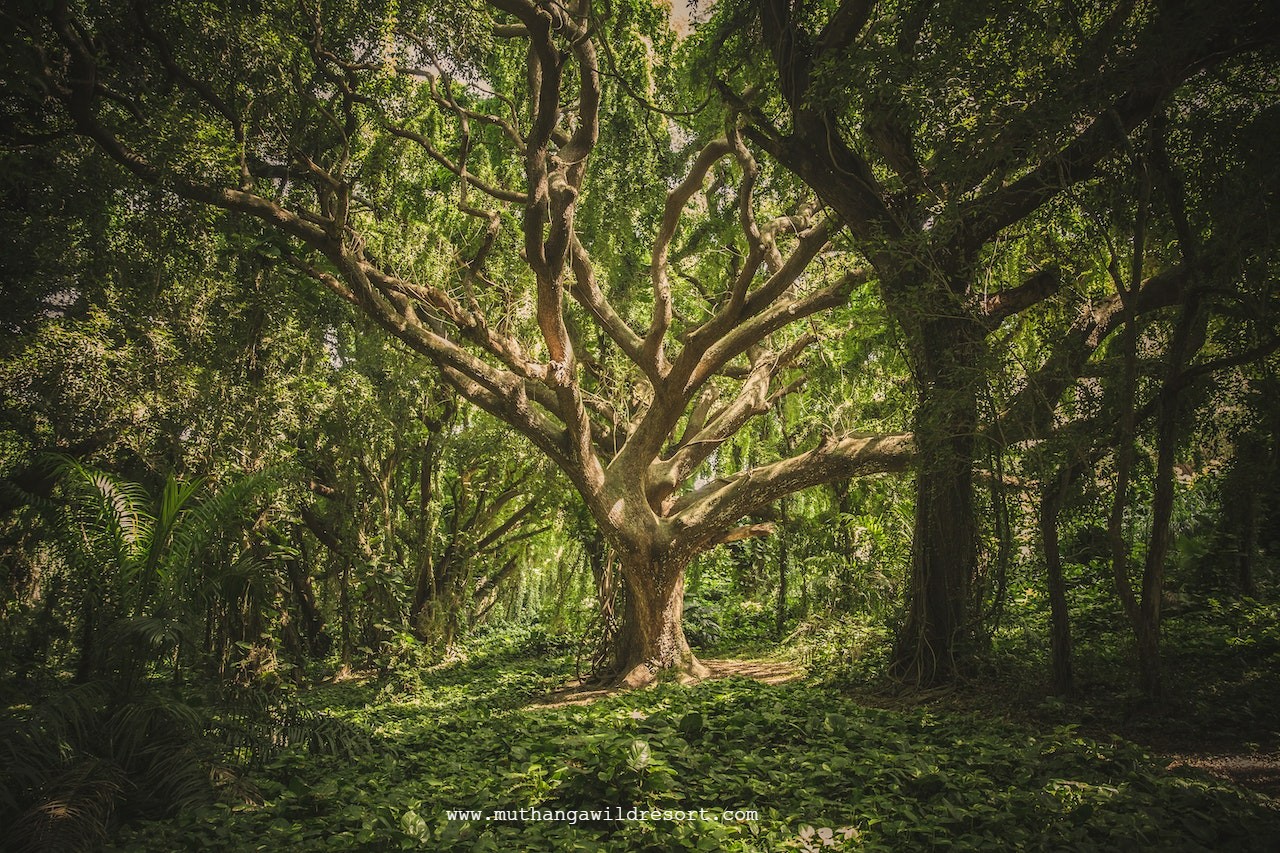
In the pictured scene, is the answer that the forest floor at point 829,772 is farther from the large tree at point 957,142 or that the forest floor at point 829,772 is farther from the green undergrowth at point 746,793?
the large tree at point 957,142

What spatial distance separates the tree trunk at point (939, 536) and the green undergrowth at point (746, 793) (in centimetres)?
92

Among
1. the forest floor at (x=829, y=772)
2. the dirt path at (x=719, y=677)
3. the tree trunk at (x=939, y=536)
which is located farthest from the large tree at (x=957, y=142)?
the dirt path at (x=719, y=677)

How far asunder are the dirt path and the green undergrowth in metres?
2.65

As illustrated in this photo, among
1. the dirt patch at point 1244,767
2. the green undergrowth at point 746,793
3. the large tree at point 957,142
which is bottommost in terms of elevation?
the green undergrowth at point 746,793

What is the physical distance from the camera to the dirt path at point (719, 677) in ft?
23.8

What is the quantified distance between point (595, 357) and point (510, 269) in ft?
6.45

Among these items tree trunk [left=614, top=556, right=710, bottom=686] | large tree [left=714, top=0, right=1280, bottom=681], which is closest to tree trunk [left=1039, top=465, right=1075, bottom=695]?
large tree [left=714, top=0, right=1280, bottom=681]

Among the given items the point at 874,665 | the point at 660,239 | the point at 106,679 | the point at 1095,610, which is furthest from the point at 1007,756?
the point at 660,239

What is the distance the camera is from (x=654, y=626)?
7777mm

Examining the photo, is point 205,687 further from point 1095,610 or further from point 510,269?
point 1095,610

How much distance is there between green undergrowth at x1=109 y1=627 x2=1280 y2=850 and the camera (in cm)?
264

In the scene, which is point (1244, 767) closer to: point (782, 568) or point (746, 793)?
point (746, 793)

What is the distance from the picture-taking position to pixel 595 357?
1020cm

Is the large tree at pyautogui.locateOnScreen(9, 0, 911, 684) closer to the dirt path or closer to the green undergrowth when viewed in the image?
the dirt path
